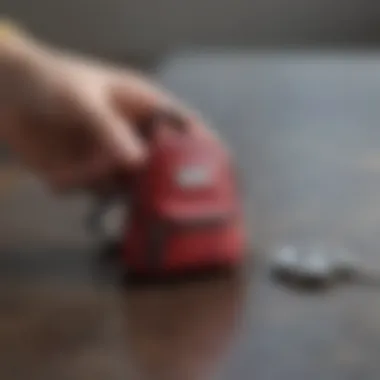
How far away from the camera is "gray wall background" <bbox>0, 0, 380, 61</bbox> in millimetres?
2934

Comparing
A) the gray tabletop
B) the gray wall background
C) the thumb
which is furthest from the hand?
the gray wall background

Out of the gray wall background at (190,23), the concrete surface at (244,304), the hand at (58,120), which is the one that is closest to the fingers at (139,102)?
the hand at (58,120)

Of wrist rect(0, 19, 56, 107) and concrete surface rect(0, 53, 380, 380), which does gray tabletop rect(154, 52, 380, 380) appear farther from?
wrist rect(0, 19, 56, 107)

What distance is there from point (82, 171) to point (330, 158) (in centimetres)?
31

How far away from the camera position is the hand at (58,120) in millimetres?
944

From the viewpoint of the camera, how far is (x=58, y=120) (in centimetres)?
97

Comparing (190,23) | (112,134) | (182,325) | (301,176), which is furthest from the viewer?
(190,23)

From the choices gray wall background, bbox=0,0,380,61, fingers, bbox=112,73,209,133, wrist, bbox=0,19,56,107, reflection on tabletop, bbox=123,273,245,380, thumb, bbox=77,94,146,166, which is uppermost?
gray wall background, bbox=0,0,380,61

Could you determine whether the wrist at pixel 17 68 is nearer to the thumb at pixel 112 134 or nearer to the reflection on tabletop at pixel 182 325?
the thumb at pixel 112 134

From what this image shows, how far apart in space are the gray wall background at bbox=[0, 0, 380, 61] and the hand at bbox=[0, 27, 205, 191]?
79.3 inches

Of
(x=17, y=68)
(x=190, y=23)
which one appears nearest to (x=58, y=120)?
(x=17, y=68)

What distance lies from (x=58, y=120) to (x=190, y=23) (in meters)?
2.06

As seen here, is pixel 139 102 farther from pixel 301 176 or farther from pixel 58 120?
pixel 301 176

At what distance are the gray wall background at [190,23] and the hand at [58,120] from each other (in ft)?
6.61
